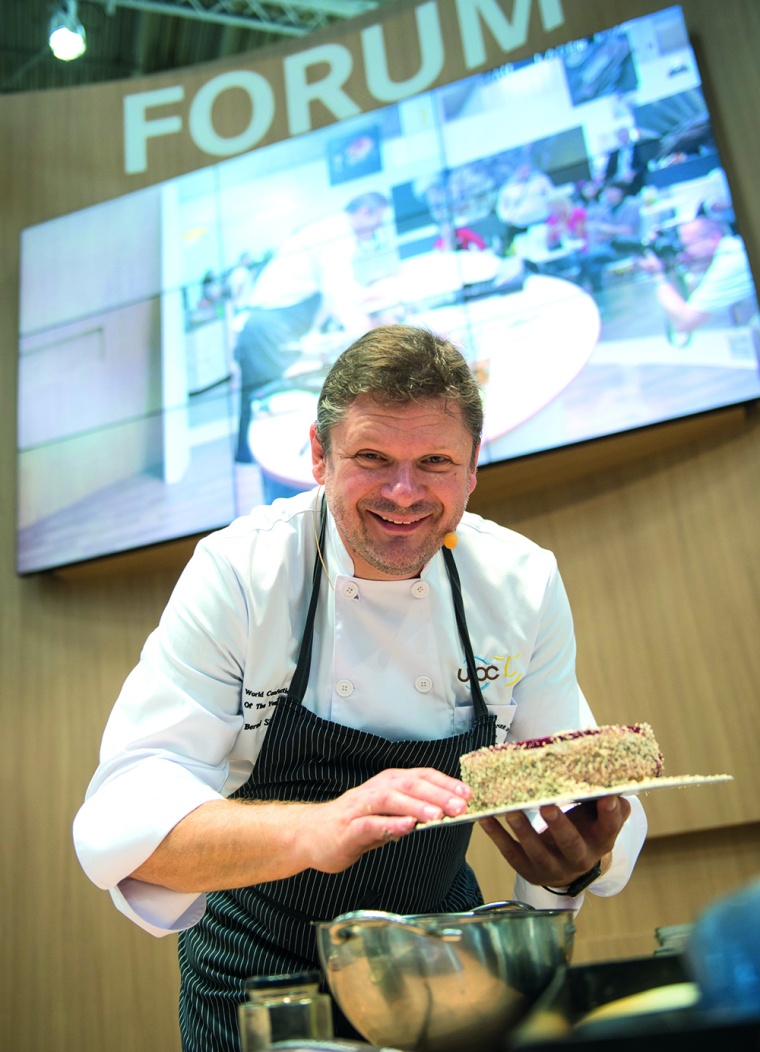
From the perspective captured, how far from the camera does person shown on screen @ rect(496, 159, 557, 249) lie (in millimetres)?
2830

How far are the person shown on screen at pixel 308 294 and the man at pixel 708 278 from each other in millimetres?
949

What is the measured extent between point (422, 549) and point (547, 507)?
1.68m

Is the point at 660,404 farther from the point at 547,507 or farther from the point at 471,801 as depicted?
the point at 471,801

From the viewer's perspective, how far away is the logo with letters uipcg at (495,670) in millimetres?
1382

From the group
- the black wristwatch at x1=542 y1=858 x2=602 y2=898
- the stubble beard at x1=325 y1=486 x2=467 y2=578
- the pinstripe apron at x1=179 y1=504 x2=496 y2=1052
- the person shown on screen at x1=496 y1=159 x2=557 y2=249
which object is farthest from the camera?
the person shown on screen at x1=496 y1=159 x2=557 y2=249

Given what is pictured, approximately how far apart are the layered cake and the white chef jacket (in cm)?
27

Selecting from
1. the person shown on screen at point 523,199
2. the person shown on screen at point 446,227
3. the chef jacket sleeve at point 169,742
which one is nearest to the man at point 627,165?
the person shown on screen at point 523,199

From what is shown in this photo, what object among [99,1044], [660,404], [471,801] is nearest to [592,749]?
[471,801]

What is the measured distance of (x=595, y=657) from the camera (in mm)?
2740

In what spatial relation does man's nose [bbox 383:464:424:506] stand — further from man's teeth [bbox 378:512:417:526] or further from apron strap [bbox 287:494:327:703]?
apron strap [bbox 287:494:327:703]

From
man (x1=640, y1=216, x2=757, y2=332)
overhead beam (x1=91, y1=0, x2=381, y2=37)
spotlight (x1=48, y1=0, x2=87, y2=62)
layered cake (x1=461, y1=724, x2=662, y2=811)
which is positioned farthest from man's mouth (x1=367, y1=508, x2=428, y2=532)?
overhead beam (x1=91, y1=0, x2=381, y2=37)

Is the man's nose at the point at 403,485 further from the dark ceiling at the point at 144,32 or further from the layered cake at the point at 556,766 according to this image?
the dark ceiling at the point at 144,32

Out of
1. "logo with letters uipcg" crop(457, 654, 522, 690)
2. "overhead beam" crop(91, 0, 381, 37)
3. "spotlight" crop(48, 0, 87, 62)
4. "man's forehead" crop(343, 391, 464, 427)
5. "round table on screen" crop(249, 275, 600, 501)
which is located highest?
"overhead beam" crop(91, 0, 381, 37)

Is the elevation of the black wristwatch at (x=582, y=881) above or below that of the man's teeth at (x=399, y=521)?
below
